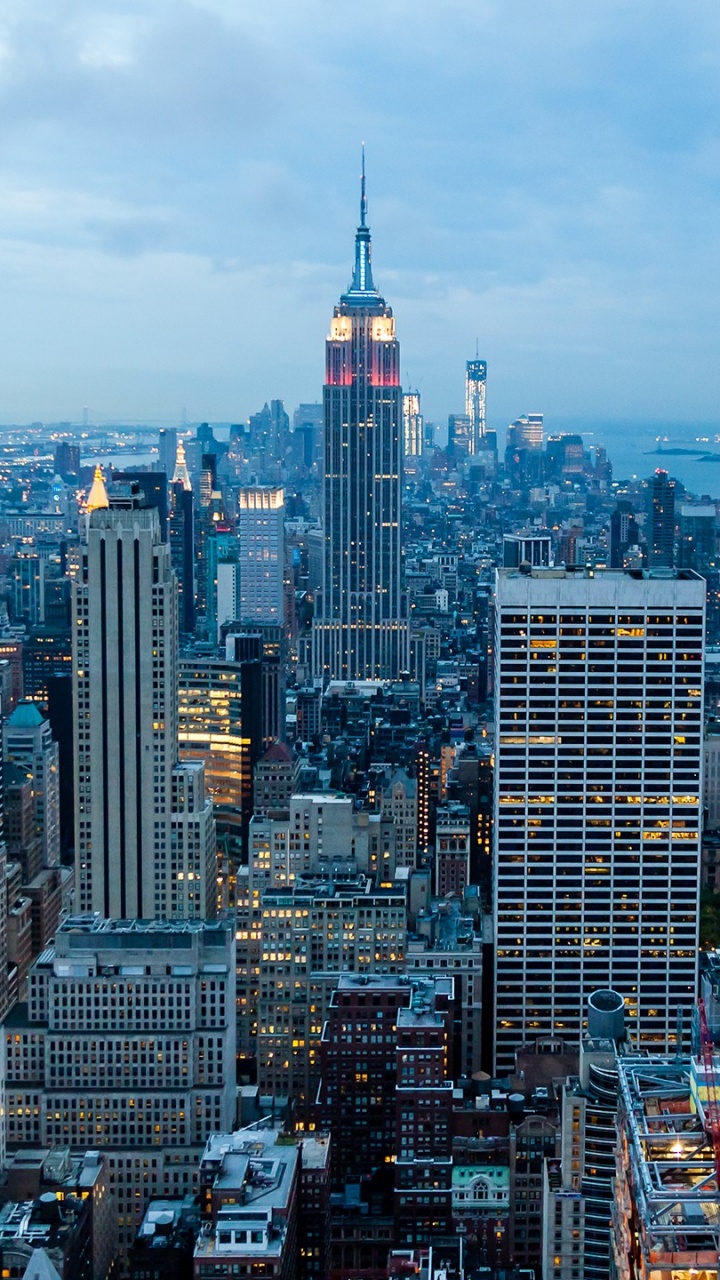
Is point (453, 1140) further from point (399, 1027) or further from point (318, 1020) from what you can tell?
point (318, 1020)

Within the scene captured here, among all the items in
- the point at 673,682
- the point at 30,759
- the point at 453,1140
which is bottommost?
the point at 453,1140

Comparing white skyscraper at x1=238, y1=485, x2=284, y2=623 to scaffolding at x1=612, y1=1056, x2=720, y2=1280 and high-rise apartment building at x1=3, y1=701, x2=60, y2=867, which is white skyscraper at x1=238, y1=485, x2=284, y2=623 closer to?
high-rise apartment building at x1=3, y1=701, x2=60, y2=867

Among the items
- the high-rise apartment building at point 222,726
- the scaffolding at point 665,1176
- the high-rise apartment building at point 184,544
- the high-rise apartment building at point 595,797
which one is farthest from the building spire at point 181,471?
the scaffolding at point 665,1176

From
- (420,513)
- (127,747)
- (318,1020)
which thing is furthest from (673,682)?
(420,513)

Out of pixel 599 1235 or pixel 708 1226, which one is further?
pixel 599 1235

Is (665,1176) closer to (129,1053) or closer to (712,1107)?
(712,1107)

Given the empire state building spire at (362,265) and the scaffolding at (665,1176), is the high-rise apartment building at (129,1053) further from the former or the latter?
the empire state building spire at (362,265)

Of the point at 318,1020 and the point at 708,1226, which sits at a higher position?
the point at 708,1226
